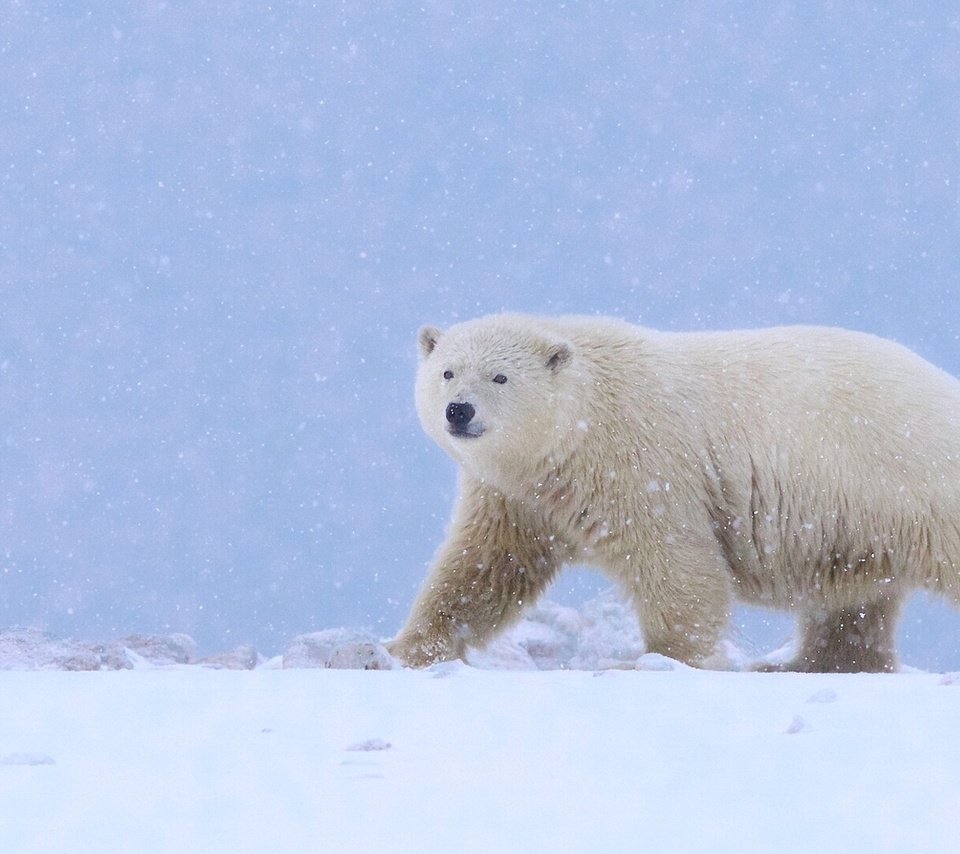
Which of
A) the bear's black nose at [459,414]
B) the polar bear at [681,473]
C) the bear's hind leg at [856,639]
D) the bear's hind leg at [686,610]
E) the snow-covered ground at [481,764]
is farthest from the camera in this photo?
the bear's hind leg at [856,639]

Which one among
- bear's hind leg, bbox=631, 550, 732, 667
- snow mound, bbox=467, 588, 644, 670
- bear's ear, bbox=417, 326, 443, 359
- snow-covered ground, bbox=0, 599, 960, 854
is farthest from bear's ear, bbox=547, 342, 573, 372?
snow mound, bbox=467, 588, 644, 670

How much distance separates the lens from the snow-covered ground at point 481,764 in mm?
2242

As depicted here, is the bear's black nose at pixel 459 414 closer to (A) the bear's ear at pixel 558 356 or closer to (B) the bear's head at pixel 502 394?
(B) the bear's head at pixel 502 394

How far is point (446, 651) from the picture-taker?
6.93 m

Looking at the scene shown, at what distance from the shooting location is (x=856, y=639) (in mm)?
7840

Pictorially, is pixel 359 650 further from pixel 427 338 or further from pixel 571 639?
pixel 571 639

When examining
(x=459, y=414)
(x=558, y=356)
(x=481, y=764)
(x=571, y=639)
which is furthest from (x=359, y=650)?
(x=571, y=639)

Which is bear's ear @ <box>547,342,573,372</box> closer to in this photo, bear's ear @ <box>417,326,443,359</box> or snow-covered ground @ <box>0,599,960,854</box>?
bear's ear @ <box>417,326,443,359</box>

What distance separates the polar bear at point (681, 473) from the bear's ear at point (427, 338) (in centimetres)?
1

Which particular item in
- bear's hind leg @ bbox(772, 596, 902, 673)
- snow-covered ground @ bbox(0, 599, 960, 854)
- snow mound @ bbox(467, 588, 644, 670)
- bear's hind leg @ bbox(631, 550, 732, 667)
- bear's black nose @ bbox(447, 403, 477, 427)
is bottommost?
snow mound @ bbox(467, 588, 644, 670)

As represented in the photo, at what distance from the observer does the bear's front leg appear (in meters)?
7.02

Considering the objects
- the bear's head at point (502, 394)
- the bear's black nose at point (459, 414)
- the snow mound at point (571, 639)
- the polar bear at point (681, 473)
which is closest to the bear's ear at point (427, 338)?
the polar bear at point (681, 473)

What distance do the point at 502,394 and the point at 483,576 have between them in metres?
1.10

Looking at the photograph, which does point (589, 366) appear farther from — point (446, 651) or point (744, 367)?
point (446, 651)
